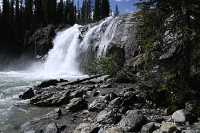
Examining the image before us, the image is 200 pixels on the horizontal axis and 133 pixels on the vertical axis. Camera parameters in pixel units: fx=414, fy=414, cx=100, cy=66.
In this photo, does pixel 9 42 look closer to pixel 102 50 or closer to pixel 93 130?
pixel 102 50

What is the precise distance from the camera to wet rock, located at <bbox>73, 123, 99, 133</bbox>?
54.9ft

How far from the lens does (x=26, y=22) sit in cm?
8725

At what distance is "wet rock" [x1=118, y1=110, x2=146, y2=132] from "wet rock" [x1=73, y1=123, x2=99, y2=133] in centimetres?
103

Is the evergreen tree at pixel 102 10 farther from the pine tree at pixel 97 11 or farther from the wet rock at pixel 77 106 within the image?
the wet rock at pixel 77 106

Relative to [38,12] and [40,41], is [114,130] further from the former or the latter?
[38,12]

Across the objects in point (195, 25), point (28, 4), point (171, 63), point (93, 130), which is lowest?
point (93, 130)

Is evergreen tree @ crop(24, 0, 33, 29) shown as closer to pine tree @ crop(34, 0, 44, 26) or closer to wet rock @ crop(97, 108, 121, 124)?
pine tree @ crop(34, 0, 44, 26)

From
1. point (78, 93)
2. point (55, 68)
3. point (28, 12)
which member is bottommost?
point (55, 68)

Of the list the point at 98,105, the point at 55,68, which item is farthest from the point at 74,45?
the point at 98,105

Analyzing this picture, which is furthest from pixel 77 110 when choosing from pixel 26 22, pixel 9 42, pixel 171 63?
pixel 26 22

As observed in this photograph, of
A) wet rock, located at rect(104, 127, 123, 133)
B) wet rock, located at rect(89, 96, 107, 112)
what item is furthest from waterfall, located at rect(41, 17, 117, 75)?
wet rock, located at rect(104, 127, 123, 133)

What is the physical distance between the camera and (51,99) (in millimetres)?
24859

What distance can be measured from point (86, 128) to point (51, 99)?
8.16 meters

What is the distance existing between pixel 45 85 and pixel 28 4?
62347mm
